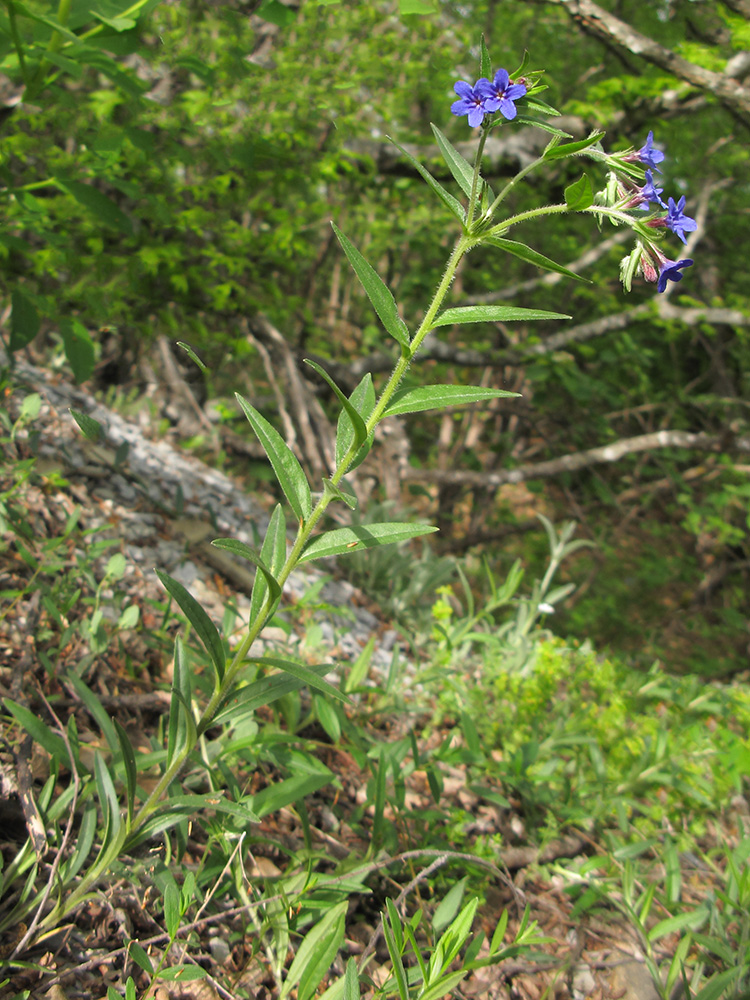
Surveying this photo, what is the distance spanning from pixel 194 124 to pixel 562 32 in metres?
5.84

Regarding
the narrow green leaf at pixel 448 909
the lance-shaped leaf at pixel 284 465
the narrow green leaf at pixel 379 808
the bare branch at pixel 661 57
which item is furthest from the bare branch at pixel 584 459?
the lance-shaped leaf at pixel 284 465

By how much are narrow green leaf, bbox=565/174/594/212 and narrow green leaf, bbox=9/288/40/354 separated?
1.83 m

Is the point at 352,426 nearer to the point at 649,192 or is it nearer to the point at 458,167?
the point at 458,167

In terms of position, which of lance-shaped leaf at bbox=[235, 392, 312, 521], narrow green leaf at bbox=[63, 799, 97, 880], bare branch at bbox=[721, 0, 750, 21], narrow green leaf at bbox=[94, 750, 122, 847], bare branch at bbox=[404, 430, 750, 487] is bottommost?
bare branch at bbox=[404, 430, 750, 487]

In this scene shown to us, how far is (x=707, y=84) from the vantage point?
9.98ft

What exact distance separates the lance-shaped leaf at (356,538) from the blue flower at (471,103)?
0.69 meters

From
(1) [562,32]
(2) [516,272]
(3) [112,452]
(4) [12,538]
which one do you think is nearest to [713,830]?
(4) [12,538]

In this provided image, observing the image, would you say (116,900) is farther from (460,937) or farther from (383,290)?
(383,290)

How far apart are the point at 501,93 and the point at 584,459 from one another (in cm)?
425

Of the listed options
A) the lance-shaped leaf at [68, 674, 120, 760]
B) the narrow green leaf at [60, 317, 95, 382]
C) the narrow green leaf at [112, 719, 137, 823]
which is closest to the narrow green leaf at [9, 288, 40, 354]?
the narrow green leaf at [60, 317, 95, 382]

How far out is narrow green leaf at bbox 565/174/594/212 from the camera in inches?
41.4

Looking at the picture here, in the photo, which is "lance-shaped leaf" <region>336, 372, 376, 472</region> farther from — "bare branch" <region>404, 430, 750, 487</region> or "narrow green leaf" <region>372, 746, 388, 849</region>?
"bare branch" <region>404, 430, 750, 487</region>

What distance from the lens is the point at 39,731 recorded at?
143cm

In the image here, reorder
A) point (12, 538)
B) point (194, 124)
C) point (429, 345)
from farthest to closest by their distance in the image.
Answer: point (429, 345), point (194, 124), point (12, 538)
